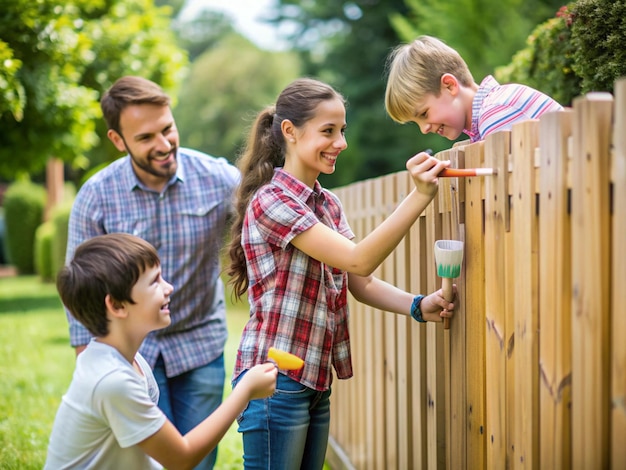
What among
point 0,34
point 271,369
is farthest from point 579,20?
point 0,34

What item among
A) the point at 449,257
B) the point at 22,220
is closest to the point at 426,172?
the point at 449,257

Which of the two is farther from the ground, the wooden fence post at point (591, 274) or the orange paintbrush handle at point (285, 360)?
the wooden fence post at point (591, 274)

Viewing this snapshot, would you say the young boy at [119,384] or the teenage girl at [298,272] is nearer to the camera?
the young boy at [119,384]

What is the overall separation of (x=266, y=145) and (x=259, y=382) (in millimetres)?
1029

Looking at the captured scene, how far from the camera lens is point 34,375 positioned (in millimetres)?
8273

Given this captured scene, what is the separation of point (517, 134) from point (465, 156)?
0.55m

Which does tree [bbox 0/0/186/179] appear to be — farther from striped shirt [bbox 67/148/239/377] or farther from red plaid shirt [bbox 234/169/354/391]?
red plaid shirt [bbox 234/169/354/391]

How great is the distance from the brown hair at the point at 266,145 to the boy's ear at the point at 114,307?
0.65 metres

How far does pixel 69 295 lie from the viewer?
7.76 ft

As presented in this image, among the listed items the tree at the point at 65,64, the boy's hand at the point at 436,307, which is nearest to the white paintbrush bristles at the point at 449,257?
the boy's hand at the point at 436,307

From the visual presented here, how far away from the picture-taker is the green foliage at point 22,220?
80.3ft

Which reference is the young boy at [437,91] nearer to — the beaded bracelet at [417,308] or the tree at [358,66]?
the beaded bracelet at [417,308]

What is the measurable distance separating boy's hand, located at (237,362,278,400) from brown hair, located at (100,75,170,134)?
2.00 m

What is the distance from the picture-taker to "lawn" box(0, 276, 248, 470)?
5.47 m
